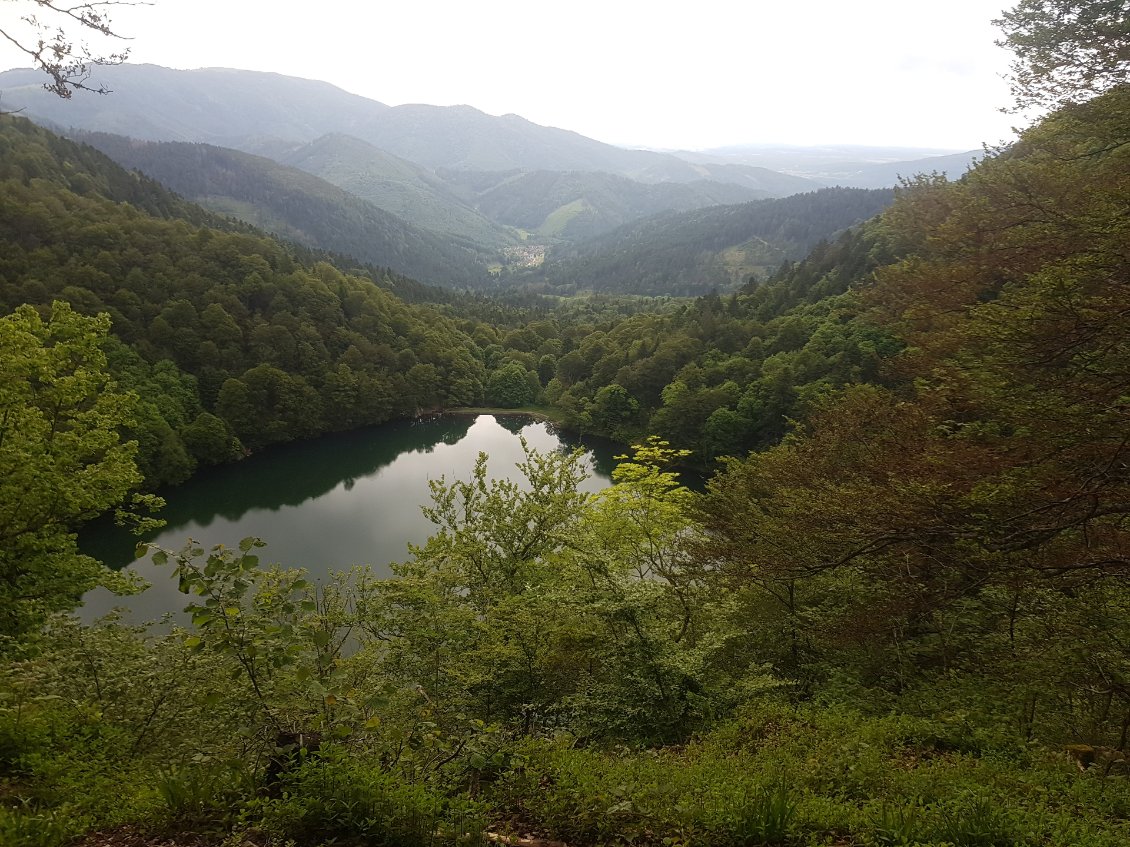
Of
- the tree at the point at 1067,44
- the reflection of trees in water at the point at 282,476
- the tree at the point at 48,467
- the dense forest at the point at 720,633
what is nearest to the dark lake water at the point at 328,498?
the reflection of trees in water at the point at 282,476

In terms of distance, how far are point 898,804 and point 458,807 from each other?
3.71 meters

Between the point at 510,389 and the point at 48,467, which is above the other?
the point at 48,467

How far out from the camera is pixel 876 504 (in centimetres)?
769

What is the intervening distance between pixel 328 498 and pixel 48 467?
3477cm

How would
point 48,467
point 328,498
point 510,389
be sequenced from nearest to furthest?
point 48,467, point 328,498, point 510,389

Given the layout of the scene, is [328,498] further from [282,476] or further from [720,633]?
[720,633]

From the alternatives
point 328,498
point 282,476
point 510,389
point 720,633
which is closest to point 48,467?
point 720,633

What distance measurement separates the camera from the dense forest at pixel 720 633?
4449mm

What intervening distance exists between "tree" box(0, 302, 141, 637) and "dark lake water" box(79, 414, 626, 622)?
748 cm

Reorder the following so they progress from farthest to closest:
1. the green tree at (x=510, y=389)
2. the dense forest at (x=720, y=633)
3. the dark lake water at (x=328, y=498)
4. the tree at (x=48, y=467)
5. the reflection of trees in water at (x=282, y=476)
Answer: the green tree at (x=510, y=389) → the reflection of trees in water at (x=282, y=476) → the dark lake water at (x=328, y=498) → the tree at (x=48, y=467) → the dense forest at (x=720, y=633)

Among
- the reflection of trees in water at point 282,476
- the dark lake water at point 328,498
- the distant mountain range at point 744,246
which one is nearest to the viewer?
the dark lake water at point 328,498

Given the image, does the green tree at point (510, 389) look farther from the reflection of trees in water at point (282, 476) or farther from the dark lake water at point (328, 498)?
the reflection of trees in water at point (282, 476)

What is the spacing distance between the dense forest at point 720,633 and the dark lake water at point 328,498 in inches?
402

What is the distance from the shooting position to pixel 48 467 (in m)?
11.4
